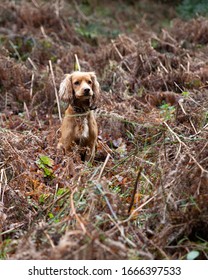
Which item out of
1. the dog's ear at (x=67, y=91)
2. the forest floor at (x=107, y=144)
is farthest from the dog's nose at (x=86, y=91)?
the forest floor at (x=107, y=144)

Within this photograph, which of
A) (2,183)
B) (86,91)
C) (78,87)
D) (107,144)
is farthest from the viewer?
(107,144)

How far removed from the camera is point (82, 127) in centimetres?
627

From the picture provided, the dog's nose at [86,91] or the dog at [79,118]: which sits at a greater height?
the dog's nose at [86,91]

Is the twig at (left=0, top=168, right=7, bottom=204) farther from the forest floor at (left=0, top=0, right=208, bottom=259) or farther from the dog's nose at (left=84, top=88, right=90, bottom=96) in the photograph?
the dog's nose at (left=84, top=88, right=90, bottom=96)

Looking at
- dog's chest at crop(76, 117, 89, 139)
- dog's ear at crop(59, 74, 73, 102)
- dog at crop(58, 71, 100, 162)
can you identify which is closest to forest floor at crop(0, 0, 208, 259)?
Answer: dog at crop(58, 71, 100, 162)

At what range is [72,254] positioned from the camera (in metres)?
3.12

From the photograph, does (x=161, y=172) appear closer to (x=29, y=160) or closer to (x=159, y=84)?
(x=29, y=160)

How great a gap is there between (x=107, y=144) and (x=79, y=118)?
3.34 ft

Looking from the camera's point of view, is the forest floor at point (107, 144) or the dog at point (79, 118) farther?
the dog at point (79, 118)

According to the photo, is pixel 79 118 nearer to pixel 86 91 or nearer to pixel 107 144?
pixel 86 91

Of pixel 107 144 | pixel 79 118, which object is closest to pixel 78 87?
pixel 79 118

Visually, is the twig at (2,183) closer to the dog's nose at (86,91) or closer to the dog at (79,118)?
the dog at (79,118)

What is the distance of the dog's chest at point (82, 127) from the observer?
6273 millimetres
